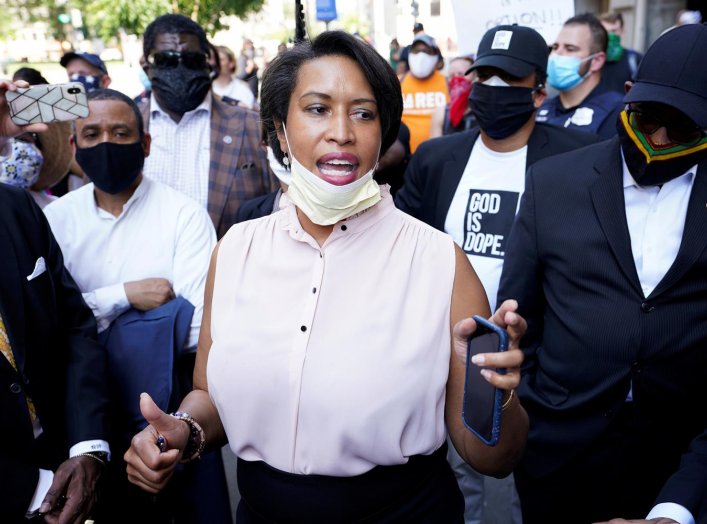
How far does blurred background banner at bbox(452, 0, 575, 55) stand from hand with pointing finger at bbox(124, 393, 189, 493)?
143 inches

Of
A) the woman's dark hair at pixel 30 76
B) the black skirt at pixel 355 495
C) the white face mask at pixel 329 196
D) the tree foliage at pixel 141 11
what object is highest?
the tree foliage at pixel 141 11

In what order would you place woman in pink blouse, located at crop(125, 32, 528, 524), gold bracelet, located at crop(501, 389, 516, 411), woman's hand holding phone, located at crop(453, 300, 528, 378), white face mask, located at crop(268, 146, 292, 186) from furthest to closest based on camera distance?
white face mask, located at crop(268, 146, 292, 186) < woman in pink blouse, located at crop(125, 32, 528, 524) < gold bracelet, located at crop(501, 389, 516, 411) < woman's hand holding phone, located at crop(453, 300, 528, 378)

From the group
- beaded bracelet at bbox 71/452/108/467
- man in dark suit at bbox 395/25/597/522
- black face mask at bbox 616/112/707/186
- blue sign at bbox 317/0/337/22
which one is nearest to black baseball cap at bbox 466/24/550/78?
man in dark suit at bbox 395/25/597/522

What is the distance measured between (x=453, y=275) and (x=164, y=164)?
2600 millimetres

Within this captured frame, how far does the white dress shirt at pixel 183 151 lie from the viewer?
3764mm

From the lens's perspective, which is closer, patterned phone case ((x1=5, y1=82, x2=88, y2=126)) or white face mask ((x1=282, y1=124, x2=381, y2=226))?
white face mask ((x1=282, y1=124, x2=381, y2=226))

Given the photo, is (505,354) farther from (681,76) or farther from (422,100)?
(422,100)

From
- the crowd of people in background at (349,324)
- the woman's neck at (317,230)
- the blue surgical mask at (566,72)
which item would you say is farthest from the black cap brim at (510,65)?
the woman's neck at (317,230)

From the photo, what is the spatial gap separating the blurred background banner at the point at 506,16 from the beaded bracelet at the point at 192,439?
11.6 feet

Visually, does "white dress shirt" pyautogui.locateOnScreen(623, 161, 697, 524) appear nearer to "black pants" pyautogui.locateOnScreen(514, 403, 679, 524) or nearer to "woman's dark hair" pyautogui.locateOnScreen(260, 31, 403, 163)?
"black pants" pyautogui.locateOnScreen(514, 403, 679, 524)

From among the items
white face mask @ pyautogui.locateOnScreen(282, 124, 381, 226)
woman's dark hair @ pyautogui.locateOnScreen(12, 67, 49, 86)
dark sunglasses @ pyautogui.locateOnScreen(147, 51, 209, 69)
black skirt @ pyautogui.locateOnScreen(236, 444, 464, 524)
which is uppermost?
dark sunglasses @ pyautogui.locateOnScreen(147, 51, 209, 69)

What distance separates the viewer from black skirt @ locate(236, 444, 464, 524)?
66.1 inches

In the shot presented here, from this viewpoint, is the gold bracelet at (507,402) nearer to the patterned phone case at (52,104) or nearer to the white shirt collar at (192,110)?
the patterned phone case at (52,104)

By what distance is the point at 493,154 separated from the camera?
327 centimetres
